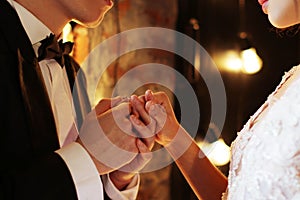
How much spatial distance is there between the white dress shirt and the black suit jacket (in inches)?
1.0

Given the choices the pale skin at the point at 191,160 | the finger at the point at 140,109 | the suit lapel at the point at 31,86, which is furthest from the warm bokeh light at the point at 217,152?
the suit lapel at the point at 31,86

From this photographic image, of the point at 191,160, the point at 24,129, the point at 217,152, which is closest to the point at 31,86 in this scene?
the point at 24,129

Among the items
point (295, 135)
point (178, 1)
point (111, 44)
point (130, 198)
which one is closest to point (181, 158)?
point (130, 198)

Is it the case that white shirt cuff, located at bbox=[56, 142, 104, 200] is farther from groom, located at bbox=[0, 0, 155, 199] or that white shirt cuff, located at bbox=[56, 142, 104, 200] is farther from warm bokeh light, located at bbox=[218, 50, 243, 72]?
warm bokeh light, located at bbox=[218, 50, 243, 72]

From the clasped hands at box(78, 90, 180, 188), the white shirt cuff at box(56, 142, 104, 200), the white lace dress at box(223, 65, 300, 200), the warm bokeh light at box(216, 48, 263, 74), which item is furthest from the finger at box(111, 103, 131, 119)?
the warm bokeh light at box(216, 48, 263, 74)

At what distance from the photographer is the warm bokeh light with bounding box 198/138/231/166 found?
2.54 meters

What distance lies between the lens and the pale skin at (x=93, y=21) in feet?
3.55

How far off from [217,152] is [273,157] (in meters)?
1.61

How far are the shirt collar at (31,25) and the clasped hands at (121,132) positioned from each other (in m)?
0.26

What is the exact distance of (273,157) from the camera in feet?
3.26

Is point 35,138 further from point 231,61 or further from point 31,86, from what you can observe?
point 231,61

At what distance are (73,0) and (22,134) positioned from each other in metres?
0.44

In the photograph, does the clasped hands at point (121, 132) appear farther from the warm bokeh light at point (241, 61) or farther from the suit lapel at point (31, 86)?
the warm bokeh light at point (241, 61)

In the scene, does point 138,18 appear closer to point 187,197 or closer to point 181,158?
point 187,197
